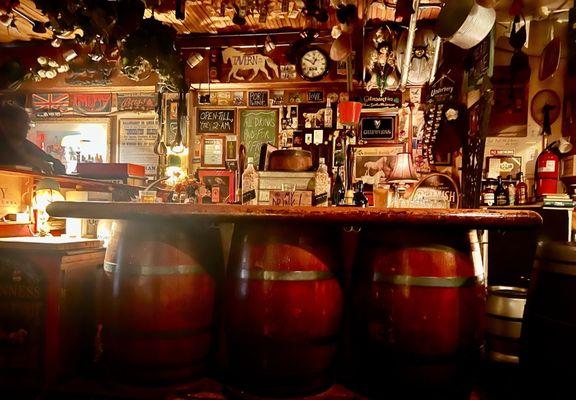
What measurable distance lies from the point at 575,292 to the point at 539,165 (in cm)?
492

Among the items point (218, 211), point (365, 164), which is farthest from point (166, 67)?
point (365, 164)

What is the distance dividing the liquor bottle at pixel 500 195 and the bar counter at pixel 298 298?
4.59m

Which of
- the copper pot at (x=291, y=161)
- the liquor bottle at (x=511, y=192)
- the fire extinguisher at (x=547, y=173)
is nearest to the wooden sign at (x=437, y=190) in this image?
the liquor bottle at (x=511, y=192)

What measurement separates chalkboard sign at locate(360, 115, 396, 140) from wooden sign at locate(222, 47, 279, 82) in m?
1.61

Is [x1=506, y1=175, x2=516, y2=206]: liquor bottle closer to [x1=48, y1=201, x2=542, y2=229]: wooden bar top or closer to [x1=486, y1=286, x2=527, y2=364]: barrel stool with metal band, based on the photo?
[x1=486, y1=286, x2=527, y2=364]: barrel stool with metal band

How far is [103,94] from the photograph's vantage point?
6695mm

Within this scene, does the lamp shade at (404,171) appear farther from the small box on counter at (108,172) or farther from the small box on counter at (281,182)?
the small box on counter at (108,172)

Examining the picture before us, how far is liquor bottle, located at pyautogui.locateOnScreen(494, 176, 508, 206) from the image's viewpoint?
5.23 meters

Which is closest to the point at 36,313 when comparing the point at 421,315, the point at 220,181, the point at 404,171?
the point at 421,315

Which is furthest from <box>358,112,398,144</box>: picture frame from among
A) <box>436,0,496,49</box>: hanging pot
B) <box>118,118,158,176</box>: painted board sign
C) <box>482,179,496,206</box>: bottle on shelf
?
<box>118,118,158,176</box>: painted board sign

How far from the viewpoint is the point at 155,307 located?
118 cm

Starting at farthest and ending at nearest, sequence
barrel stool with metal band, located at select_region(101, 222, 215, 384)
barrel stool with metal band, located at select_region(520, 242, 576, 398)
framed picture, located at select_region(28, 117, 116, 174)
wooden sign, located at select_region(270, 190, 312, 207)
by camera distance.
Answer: framed picture, located at select_region(28, 117, 116, 174) → wooden sign, located at select_region(270, 190, 312, 207) → barrel stool with metal band, located at select_region(101, 222, 215, 384) → barrel stool with metal band, located at select_region(520, 242, 576, 398)

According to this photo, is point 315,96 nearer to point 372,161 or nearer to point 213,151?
point 372,161

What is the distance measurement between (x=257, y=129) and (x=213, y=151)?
0.82 m
